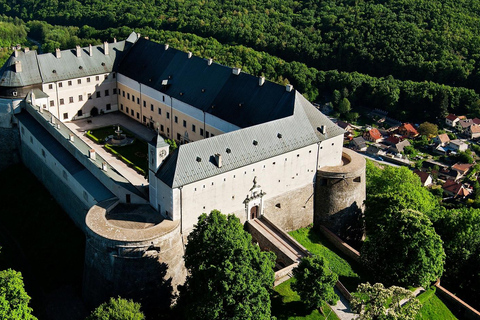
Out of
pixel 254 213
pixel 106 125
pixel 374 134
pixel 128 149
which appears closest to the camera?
pixel 254 213

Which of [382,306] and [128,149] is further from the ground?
[128,149]

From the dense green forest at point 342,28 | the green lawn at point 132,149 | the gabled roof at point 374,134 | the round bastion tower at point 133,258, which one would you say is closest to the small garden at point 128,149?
the green lawn at point 132,149

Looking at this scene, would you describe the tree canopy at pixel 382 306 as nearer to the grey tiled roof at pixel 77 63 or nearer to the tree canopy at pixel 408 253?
the tree canopy at pixel 408 253

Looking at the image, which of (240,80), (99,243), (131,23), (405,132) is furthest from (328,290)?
(131,23)

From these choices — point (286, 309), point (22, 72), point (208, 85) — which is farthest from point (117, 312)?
point (22, 72)

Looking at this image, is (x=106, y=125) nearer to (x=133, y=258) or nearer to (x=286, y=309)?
(x=133, y=258)

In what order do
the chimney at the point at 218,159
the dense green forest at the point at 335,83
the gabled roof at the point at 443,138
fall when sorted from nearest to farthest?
1. the chimney at the point at 218,159
2. the gabled roof at the point at 443,138
3. the dense green forest at the point at 335,83

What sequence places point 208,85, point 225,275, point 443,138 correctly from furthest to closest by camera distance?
point 443,138, point 208,85, point 225,275
